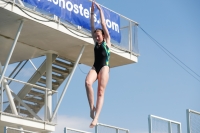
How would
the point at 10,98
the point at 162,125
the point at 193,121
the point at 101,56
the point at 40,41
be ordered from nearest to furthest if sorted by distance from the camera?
the point at 101,56 < the point at 162,125 < the point at 193,121 < the point at 10,98 < the point at 40,41

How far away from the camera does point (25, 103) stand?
2844 cm

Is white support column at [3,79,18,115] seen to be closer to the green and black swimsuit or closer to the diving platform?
the diving platform

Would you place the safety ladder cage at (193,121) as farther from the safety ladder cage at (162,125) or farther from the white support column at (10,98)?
the white support column at (10,98)

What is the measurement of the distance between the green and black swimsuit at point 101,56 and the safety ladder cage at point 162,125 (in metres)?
3.47

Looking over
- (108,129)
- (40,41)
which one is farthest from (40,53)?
(108,129)

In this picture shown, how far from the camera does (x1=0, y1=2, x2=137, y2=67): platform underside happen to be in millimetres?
25592

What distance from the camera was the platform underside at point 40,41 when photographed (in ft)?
84.0

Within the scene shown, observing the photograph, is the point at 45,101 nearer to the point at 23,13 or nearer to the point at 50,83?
the point at 50,83

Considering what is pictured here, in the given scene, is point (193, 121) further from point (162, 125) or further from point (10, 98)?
point (10, 98)

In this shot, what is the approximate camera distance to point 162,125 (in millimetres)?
17547

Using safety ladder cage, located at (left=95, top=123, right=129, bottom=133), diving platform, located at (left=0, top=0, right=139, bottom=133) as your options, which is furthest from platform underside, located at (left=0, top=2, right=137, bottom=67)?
safety ladder cage, located at (left=95, top=123, right=129, bottom=133)

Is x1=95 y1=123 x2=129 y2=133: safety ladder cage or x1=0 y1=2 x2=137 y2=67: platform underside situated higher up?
x1=0 y1=2 x2=137 y2=67: platform underside

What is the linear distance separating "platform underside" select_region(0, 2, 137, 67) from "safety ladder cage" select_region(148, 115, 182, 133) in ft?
28.8

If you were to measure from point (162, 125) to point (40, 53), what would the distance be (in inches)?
499
